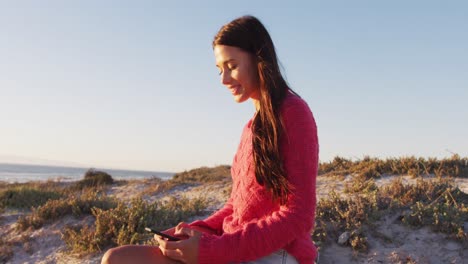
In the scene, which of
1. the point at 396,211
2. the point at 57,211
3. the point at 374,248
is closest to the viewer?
the point at 374,248

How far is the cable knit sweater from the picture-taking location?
240cm

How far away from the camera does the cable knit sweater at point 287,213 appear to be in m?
2.40

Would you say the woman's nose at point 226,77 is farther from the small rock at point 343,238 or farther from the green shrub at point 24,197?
the green shrub at point 24,197

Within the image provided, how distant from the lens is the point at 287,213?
95.7 inches

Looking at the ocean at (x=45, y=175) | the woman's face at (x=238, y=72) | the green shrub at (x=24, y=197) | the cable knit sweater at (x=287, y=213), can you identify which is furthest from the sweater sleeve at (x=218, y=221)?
the ocean at (x=45, y=175)

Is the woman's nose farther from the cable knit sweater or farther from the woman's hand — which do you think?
the woman's hand

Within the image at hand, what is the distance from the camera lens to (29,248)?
7.18 meters

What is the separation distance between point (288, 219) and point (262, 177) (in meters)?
0.26

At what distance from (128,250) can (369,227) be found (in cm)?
430

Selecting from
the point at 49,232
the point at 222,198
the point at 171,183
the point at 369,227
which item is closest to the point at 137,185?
the point at 171,183

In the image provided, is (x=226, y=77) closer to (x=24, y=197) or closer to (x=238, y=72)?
(x=238, y=72)

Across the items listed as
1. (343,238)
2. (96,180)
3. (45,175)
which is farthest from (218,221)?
(45,175)

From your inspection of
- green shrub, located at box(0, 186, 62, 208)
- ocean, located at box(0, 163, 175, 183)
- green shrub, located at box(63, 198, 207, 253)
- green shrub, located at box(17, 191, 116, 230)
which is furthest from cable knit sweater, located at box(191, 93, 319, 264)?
ocean, located at box(0, 163, 175, 183)

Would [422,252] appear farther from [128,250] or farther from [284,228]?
[128,250]
